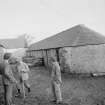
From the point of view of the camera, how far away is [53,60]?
19.9 ft

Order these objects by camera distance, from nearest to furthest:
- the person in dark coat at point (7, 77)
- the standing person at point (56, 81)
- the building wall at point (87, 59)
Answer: the person in dark coat at point (7, 77), the standing person at point (56, 81), the building wall at point (87, 59)

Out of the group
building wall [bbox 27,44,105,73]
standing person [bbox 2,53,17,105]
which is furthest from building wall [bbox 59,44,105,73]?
standing person [bbox 2,53,17,105]

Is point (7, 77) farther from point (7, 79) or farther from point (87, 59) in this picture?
point (87, 59)

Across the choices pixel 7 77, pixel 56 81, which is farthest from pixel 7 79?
pixel 56 81

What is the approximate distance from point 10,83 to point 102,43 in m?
9.27

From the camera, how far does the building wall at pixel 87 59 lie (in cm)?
1163

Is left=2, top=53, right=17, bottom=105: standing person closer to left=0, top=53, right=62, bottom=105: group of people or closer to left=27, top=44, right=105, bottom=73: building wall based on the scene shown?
left=0, top=53, right=62, bottom=105: group of people

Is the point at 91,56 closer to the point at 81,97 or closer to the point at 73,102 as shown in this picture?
the point at 81,97

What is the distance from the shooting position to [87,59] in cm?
1177

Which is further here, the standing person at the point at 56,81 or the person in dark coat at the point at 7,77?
the standing person at the point at 56,81

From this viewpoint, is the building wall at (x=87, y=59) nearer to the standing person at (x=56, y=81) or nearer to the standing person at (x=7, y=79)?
the standing person at (x=56, y=81)

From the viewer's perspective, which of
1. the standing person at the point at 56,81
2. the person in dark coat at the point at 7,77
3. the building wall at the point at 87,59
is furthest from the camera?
the building wall at the point at 87,59

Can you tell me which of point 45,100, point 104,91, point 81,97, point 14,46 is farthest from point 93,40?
point 14,46

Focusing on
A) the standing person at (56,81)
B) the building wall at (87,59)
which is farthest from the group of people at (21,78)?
the building wall at (87,59)
